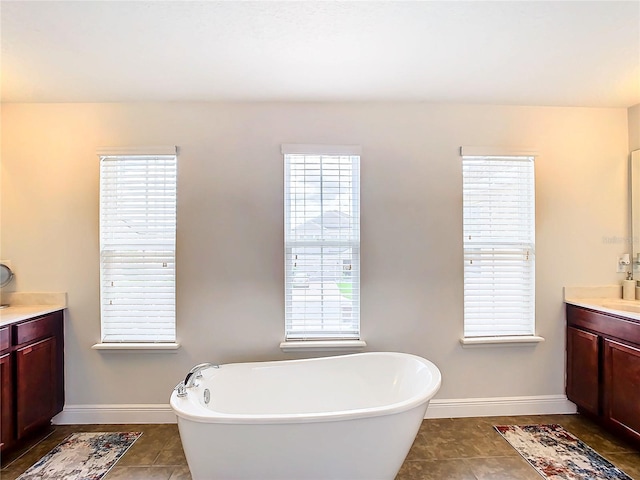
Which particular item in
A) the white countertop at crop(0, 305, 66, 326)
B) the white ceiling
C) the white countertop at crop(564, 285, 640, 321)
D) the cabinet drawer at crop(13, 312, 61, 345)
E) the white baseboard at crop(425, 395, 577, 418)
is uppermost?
the white ceiling

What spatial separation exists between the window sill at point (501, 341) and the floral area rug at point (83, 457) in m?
2.47

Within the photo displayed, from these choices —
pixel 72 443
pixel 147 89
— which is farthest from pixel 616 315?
pixel 72 443

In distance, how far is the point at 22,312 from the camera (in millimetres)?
2135

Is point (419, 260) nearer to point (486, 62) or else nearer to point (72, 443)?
point (486, 62)

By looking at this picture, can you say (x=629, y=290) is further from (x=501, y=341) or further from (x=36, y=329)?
(x=36, y=329)

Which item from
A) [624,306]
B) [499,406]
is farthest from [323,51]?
[499,406]

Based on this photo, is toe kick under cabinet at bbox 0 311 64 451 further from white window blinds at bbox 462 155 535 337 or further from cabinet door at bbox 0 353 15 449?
white window blinds at bbox 462 155 535 337

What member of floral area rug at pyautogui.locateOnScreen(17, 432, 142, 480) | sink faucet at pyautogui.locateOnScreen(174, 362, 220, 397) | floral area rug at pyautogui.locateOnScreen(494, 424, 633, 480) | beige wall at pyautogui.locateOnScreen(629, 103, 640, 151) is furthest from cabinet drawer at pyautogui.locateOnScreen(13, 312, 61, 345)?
beige wall at pyautogui.locateOnScreen(629, 103, 640, 151)

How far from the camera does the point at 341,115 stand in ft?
8.00

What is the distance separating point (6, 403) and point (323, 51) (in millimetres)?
2793

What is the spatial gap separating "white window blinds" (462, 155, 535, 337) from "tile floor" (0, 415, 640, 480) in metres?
0.67

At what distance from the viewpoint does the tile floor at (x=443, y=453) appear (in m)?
1.83

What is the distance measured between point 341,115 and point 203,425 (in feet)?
7.11

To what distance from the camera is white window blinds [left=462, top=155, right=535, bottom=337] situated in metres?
2.47
